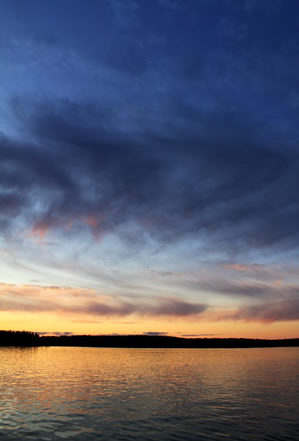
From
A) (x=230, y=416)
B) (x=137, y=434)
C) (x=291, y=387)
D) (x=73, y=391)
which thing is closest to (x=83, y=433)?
(x=137, y=434)

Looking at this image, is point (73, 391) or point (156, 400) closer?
point (156, 400)

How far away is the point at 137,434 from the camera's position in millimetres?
28656

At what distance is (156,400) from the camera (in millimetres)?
44844

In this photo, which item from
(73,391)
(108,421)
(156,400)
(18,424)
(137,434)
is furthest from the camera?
(73,391)

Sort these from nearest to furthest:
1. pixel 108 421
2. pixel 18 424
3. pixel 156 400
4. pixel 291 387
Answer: pixel 18 424 → pixel 108 421 → pixel 156 400 → pixel 291 387

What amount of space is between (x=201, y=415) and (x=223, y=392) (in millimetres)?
18093

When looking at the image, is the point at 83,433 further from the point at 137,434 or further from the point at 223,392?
the point at 223,392

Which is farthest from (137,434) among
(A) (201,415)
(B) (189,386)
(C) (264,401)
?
(B) (189,386)

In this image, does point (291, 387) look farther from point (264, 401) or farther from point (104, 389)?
point (104, 389)

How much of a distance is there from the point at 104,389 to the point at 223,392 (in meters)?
18.4

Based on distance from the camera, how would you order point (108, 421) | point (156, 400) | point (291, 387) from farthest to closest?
point (291, 387) → point (156, 400) → point (108, 421)

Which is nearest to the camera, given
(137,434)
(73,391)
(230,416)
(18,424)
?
(137,434)

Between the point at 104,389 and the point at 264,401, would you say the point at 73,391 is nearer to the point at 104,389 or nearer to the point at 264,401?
the point at 104,389

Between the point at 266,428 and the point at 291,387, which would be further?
the point at 291,387
